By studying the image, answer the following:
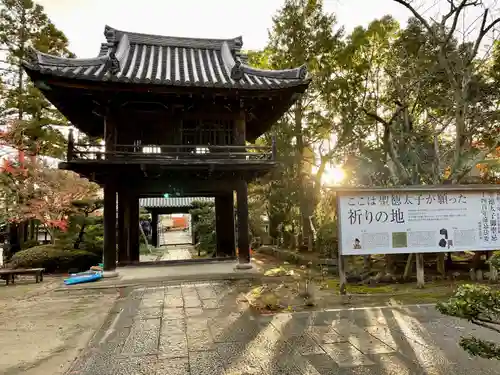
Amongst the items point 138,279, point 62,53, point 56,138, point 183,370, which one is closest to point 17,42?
point 62,53

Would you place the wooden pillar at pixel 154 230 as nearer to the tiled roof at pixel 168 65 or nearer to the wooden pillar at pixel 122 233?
the wooden pillar at pixel 122 233

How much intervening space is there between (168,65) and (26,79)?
12160mm

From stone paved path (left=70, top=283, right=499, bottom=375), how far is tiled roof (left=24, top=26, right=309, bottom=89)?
679 centimetres

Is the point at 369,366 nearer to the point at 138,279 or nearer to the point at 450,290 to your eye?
the point at 450,290

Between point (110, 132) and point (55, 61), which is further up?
point (55, 61)

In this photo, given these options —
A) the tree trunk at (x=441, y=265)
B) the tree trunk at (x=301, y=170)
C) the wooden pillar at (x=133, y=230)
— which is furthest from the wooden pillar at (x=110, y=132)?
the tree trunk at (x=441, y=265)

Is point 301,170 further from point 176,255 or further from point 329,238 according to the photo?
point 176,255

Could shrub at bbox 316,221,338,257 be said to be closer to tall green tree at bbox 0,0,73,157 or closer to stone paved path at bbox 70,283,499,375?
stone paved path at bbox 70,283,499,375

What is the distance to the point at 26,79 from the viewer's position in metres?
19.9

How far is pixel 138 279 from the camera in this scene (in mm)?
10906

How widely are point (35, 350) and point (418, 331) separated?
6.33m

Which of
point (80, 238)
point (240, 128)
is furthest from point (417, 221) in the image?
point (80, 238)

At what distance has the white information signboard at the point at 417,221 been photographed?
8.77 metres

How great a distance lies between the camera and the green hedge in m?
15.5
